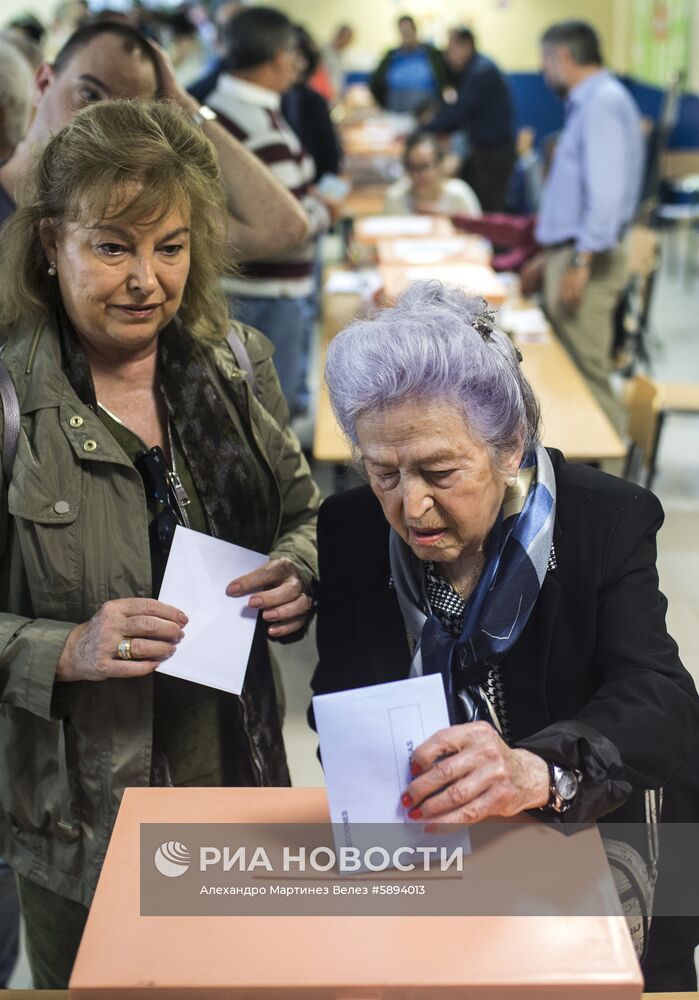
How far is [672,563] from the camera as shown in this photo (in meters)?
2.09

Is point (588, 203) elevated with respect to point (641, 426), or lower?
elevated

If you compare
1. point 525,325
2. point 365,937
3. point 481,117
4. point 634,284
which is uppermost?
point 365,937

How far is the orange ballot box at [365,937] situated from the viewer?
1155mm

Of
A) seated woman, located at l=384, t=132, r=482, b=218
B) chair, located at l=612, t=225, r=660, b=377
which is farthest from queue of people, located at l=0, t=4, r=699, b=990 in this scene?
seated woman, located at l=384, t=132, r=482, b=218

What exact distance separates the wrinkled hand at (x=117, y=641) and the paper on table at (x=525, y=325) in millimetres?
3499

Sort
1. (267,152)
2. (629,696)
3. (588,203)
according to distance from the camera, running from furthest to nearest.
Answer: (588,203) < (267,152) < (629,696)

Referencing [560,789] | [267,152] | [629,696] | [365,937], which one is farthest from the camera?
[267,152]

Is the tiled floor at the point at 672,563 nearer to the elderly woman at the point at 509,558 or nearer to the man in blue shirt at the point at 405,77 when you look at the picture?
the elderly woman at the point at 509,558

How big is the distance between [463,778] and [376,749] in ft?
0.34

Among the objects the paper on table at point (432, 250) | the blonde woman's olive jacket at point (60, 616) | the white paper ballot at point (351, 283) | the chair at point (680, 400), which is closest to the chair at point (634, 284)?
the chair at point (680, 400)

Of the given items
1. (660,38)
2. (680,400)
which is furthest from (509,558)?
(660,38)

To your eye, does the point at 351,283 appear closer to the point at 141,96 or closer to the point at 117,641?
the point at 141,96

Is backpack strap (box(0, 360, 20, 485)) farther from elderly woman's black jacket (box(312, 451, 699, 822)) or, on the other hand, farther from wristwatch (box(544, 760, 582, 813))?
wristwatch (box(544, 760, 582, 813))

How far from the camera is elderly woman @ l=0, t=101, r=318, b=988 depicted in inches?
67.6
